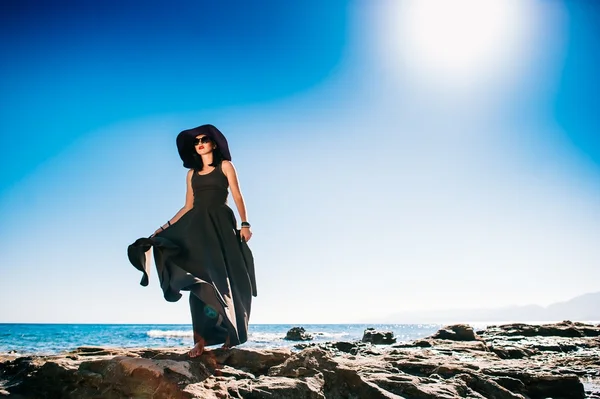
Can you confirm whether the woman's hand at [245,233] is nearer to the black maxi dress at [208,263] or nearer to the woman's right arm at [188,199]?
the black maxi dress at [208,263]

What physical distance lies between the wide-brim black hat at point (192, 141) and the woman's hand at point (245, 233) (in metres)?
1.01

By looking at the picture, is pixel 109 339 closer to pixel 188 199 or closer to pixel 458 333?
pixel 458 333

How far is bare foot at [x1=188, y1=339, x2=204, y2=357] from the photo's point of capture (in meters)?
4.22

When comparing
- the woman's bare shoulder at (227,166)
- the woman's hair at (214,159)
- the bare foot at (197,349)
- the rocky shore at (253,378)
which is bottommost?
the rocky shore at (253,378)

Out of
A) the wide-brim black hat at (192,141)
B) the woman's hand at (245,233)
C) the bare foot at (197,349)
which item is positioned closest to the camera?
the bare foot at (197,349)

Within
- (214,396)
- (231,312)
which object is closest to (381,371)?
(231,312)

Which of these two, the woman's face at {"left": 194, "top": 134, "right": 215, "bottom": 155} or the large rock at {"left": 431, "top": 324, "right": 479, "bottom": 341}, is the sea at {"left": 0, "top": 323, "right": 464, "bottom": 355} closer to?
the woman's face at {"left": 194, "top": 134, "right": 215, "bottom": 155}

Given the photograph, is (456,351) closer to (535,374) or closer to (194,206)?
(535,374)

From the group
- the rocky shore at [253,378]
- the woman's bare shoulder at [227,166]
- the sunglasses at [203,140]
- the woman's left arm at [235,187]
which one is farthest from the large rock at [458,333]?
the sunglasses at [203,140]

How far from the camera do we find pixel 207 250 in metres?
4.85

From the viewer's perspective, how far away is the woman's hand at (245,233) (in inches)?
207

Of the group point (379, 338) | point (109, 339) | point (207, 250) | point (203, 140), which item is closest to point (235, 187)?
point (203, 140)

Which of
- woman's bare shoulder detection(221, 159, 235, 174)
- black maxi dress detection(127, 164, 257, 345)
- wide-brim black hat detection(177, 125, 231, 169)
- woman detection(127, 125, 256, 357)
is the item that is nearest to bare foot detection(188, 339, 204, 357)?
woman detection(127, 125, 256, 357)

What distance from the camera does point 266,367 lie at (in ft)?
14.2
